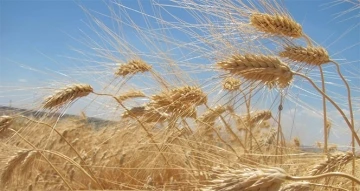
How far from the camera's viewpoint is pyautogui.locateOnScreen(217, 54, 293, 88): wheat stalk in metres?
1.95

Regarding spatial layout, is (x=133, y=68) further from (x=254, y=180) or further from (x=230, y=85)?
(x=254, y=180)

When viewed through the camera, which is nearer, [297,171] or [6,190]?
[297,171]

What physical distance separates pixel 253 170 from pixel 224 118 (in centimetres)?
163

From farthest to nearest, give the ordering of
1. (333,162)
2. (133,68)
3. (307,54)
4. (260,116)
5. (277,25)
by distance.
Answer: (260,116) → (133,68) → (277,25) → (307,54) → (333,162)

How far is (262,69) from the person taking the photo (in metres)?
1.94

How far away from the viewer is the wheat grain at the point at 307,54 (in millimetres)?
2215

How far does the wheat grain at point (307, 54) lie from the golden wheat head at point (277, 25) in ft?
0.39

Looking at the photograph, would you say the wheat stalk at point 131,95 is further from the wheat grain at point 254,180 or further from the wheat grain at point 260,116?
the wheat grain at point 254,180

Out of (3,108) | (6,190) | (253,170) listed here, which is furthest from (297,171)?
(3,108)

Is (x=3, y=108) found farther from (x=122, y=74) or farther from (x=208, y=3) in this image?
(x=208, y=3)

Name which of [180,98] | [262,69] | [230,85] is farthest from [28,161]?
[262,69]

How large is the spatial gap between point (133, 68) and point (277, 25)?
111 centimetres

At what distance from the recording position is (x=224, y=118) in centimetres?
301

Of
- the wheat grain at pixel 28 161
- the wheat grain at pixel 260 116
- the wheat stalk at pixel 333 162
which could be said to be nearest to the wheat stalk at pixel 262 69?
the wheat stalk at pixel 333 162
